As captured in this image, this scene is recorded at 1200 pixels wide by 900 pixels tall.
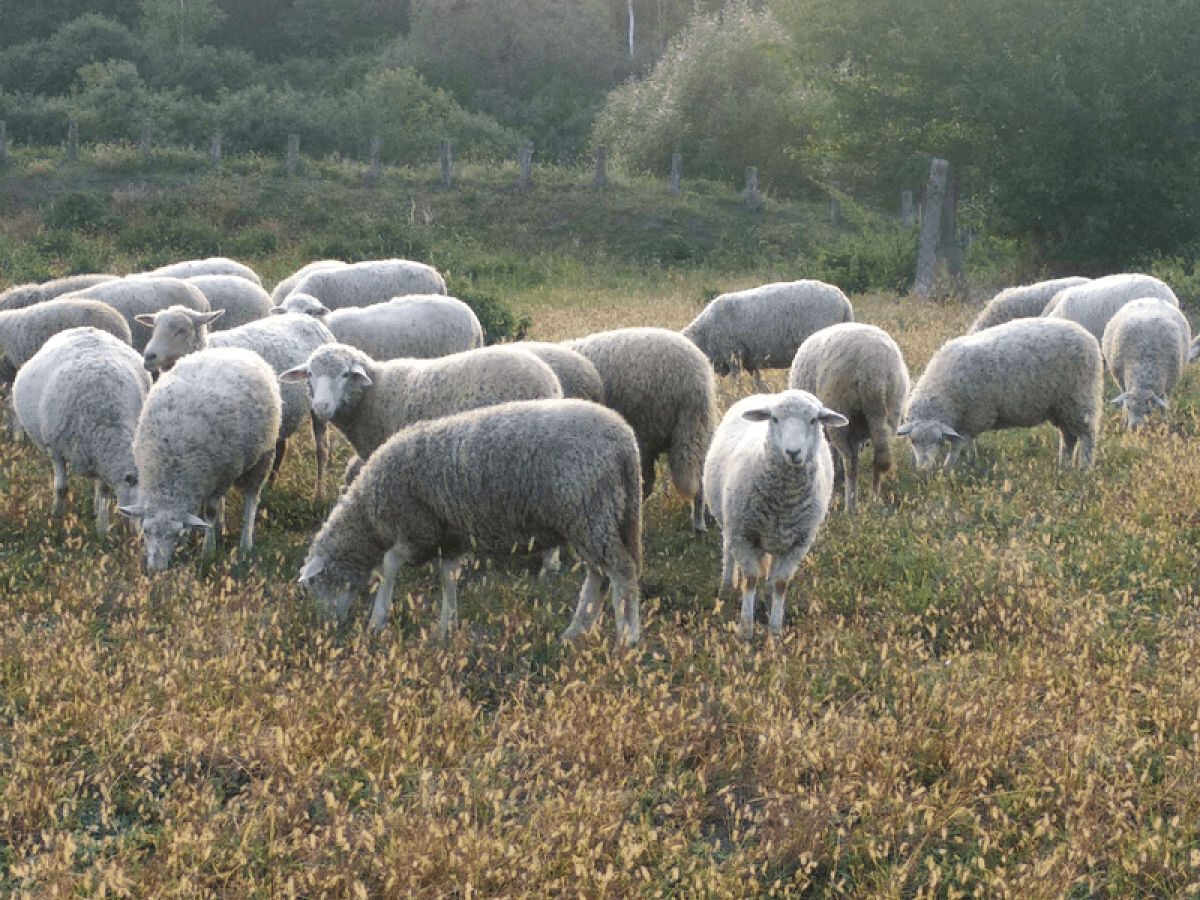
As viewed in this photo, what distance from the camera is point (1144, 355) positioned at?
33.5 feet

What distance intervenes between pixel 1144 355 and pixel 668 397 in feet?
17.5

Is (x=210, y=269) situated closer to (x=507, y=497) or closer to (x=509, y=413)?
(x=509, y=413)

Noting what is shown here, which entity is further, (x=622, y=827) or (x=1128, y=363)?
(x=1128, y=363)

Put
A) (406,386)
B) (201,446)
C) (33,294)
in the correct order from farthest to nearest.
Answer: (33,294)
(406,386)
(201,446)

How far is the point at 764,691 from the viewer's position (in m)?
4.83

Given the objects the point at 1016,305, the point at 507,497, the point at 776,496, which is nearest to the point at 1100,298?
the point at 1016,305

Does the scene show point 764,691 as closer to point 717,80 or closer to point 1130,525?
point 1130,525

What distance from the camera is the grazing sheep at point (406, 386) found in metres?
6.74

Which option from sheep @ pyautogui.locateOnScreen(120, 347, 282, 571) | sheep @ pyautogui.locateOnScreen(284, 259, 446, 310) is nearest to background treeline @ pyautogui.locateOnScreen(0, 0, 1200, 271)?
sheep @ pyautogui.locateOnScreen(284, 259, 446, 310)

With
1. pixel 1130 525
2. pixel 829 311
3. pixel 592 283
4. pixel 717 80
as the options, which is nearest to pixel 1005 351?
pixel 1130 525

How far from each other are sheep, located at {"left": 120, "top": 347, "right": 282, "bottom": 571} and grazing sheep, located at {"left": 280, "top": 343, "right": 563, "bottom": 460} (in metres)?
A: 0.36

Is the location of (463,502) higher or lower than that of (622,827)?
higher

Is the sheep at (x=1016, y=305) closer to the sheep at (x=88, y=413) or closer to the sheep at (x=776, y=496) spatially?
the sheep at (x=776, y=496)

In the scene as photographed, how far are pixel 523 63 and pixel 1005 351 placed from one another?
44.5m
